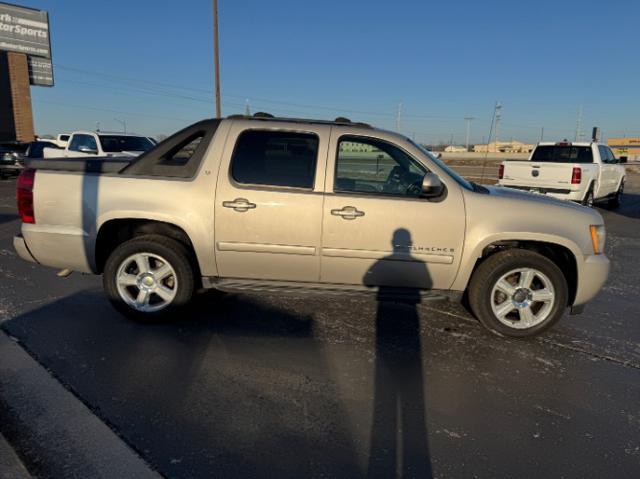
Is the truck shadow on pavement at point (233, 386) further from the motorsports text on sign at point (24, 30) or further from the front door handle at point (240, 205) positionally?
the motorsports text on sign at point (24, 30)

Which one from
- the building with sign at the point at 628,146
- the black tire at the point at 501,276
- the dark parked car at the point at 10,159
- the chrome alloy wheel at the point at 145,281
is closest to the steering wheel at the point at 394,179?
the black tire at the point at 501,276

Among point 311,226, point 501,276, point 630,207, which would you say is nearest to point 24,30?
point 630,207

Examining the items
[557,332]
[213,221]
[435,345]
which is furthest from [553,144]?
[213,221]

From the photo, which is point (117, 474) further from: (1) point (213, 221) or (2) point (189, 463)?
(1) point (213, 221)

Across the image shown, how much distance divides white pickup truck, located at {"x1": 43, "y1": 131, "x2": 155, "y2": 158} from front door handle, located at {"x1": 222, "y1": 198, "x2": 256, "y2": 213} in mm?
10923

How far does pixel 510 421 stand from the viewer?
9.35 ft

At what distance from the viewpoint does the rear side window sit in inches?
154

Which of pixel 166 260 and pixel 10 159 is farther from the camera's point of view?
pixel 10 159

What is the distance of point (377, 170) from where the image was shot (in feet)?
13.5

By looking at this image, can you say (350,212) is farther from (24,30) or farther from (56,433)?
(24,30)

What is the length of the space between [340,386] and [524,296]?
75.4 inches

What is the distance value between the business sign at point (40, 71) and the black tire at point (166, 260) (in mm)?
39990

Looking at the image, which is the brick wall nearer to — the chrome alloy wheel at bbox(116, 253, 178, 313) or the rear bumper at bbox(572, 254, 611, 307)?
the chrome alloy wheel at bbox(116, 253, 178, 313)

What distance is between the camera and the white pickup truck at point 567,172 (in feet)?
34.7
